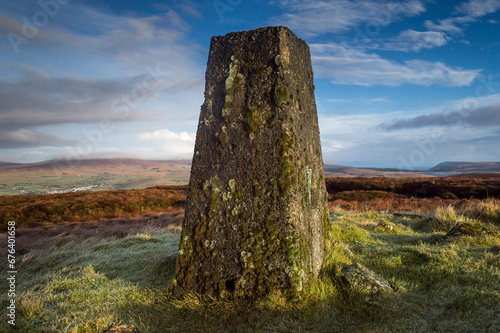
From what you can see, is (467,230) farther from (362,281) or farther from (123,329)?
(123,329)

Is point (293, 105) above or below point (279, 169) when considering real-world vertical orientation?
above

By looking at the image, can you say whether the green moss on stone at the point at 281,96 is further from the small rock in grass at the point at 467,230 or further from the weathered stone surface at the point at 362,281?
the small rock in grass at the point at 467,230

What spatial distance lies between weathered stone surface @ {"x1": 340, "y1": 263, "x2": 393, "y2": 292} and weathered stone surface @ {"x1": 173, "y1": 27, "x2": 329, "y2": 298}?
1.72ft

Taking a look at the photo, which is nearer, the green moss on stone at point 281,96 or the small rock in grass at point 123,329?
the small rock in grass at point 123,329

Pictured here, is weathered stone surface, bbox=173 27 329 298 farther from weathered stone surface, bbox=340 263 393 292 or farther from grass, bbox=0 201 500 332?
weathered stone surface, bbox=340 263 393 292

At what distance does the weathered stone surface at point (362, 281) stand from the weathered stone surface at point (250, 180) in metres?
0.52

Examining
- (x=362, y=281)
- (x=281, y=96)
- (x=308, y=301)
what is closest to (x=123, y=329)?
(x=308, y=301)

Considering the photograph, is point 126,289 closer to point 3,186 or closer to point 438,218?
point 438,218

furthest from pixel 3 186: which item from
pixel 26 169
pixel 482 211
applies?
→ pixel 482 211

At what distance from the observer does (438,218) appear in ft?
28.8

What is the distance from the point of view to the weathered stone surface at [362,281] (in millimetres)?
3754

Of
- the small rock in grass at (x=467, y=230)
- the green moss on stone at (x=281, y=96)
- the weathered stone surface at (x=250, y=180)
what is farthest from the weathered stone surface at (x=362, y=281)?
the small rock in grass at (x=467, y=230)

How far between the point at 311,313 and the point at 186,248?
1.96 meters

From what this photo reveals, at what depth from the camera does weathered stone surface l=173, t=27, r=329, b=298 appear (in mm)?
3854
